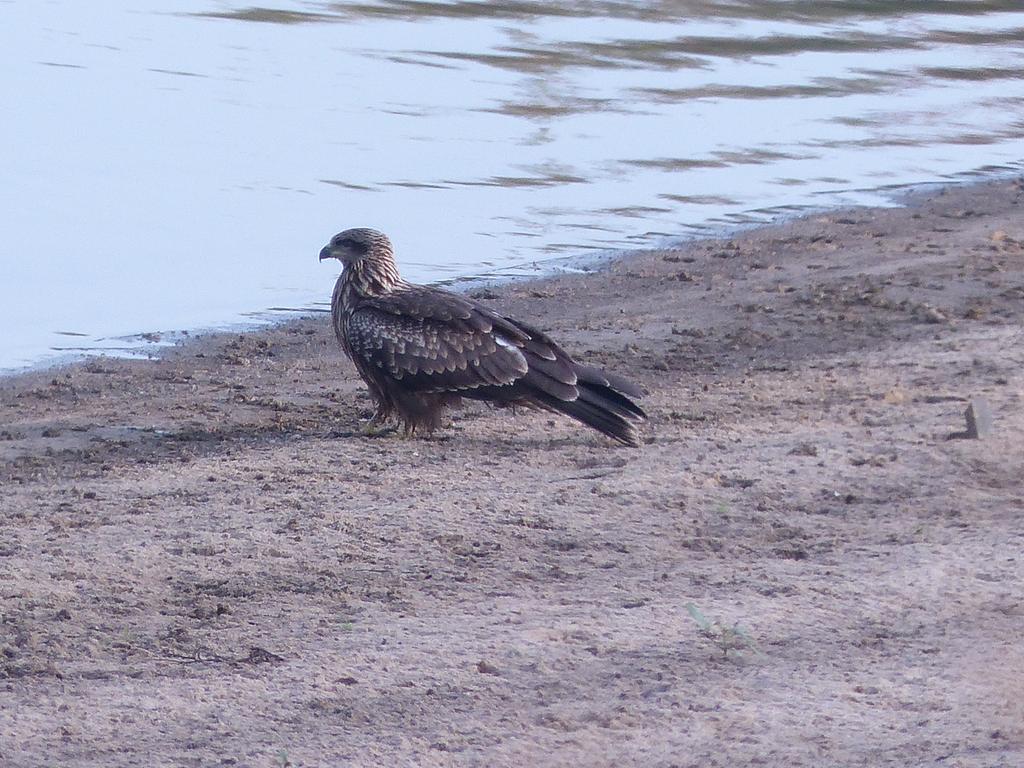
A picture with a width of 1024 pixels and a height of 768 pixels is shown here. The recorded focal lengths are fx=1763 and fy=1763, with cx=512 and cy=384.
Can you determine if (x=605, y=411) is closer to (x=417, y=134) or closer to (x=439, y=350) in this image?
(x=439, y=350)

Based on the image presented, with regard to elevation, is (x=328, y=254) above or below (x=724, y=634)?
above

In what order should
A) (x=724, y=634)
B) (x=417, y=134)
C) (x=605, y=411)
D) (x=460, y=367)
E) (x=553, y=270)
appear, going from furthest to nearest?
(x=417, y=134)
(x=553, y=270)
(x=460, y=367)
(x=605, y=411)
(x=724, y=634)

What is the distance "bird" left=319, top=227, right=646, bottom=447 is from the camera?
7230 mm

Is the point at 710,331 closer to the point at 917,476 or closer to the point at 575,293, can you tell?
the point at 575,293

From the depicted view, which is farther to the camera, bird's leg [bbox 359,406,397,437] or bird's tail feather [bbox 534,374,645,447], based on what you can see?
bird's leg [bbox 359,406,397,437]

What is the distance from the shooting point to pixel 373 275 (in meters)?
8.24

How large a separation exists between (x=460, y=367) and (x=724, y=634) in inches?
114

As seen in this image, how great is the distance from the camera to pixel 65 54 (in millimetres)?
17062

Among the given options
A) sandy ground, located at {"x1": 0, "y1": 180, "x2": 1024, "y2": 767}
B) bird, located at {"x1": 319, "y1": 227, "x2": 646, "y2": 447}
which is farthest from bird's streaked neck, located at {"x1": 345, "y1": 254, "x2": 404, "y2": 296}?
sandy ground, located at {"x1": 0, "y1": 180, "x2": 1024, "y2": 767}

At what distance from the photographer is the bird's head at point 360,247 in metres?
8.34

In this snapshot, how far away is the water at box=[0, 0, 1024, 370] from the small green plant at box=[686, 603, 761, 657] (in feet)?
17.6

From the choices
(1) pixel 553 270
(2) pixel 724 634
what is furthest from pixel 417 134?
(2) pixel 724 634

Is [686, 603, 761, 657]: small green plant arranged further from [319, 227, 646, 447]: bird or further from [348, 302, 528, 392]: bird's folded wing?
[348, 302, 528, 392]: bird's folded wing

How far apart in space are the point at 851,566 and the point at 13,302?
6257mm
